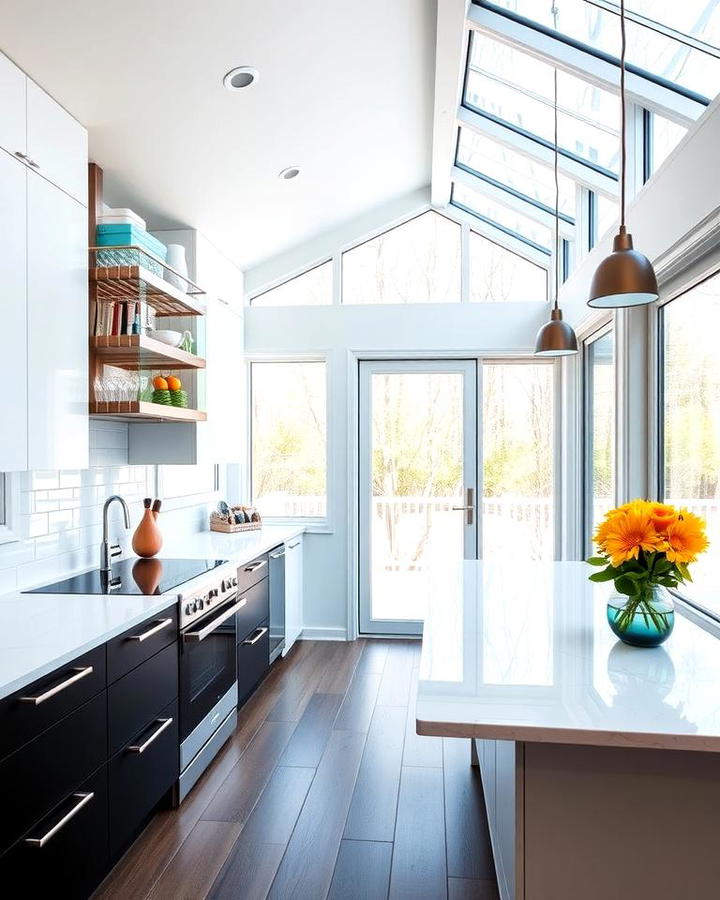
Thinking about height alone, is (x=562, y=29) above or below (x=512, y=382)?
above

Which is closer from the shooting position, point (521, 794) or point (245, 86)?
point (521, 794)

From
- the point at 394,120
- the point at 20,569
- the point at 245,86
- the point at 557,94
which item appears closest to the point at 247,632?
the point at 20,569

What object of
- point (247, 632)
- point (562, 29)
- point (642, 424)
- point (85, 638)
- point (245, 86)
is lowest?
point (247, 632)

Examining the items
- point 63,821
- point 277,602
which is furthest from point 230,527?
point 63,821

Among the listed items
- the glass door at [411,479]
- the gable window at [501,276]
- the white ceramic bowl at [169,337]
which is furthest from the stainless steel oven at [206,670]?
the gable window at [501,276]

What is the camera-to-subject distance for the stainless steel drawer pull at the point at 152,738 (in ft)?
7.38

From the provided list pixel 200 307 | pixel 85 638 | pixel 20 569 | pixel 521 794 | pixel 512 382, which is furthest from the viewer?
pixel 512 382

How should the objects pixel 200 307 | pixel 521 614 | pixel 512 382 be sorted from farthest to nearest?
pixel 512 382, pixel 200 307, pixel 521 614

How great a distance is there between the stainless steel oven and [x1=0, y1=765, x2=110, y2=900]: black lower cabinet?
636 millimetres

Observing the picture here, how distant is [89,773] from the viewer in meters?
1.97

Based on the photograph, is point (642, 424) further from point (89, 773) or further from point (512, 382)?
point (89, 773)

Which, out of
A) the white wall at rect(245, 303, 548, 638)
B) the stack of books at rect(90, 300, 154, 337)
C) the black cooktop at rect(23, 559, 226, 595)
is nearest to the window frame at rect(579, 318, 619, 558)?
the white wall at rect(245, 303, 548, 638)

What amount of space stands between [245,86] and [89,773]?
9.17 ft

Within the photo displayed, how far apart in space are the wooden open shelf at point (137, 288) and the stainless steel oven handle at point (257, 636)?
1771 millimetres
